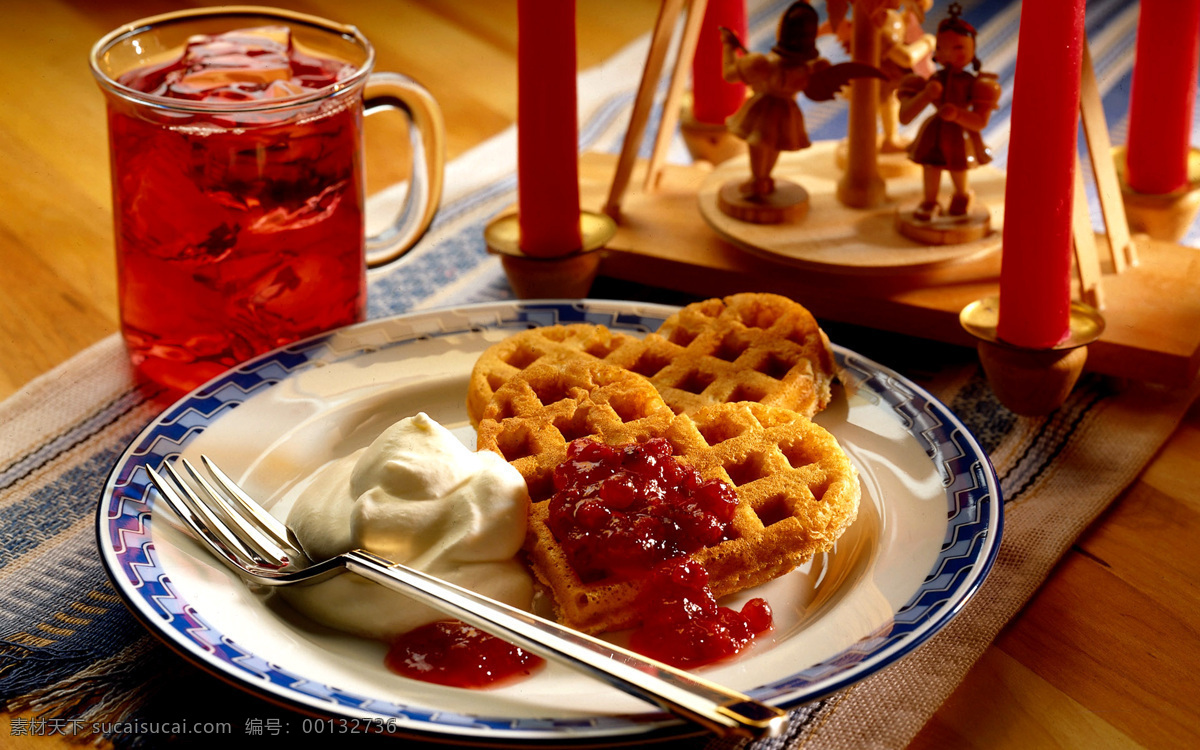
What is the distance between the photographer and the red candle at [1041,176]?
107 cm

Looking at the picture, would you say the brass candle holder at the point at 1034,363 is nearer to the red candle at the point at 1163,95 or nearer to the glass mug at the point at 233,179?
the red candle at the point at 1163,95

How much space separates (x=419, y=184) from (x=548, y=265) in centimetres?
20

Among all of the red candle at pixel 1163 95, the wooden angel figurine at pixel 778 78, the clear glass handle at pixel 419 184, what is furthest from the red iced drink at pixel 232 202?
the red candle at pixel 1163 95

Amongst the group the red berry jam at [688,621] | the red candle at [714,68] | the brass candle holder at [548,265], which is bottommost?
the red berry jam at [688,621]

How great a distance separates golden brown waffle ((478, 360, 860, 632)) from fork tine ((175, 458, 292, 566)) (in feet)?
0.70

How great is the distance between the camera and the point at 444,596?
86cm

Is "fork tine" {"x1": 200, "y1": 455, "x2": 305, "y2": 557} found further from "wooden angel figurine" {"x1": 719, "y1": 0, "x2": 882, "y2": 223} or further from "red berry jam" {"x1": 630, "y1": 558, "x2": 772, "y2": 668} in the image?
"wooden angel figurine" {"x1": 719, "y1": 0, "x2": 882, "y2": 223}

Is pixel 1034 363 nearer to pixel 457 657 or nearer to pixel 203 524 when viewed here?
pixel 457 657

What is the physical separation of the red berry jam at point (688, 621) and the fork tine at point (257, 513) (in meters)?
0.31

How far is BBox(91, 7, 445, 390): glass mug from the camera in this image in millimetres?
1173

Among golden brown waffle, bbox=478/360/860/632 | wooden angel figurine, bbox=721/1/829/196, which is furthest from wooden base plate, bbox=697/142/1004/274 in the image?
golden brown waffle, bbox=478/360/860/632

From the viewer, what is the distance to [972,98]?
4.20ft

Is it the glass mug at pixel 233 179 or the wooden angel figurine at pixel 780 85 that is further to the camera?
the wooden angel figurine at pixel 780 85

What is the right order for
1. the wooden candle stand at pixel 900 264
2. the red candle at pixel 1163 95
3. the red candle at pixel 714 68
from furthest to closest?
the red candle at pixel 714 68 → the red candle at pixel 1163 95 → the wooden candle stand at pixel 900 264
